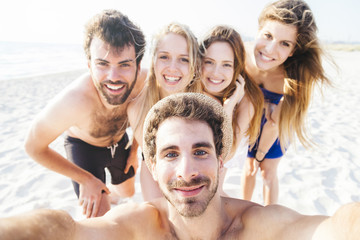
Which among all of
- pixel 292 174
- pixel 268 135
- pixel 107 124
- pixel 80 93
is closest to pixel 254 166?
pixel 268 135

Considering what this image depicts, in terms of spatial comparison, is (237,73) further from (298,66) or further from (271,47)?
(298,66)

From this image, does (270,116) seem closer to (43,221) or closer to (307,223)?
(307,223)

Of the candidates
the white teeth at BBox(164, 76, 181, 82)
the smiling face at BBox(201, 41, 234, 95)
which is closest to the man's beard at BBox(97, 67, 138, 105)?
the white teeth at BBox(164, 76, 181, 82)

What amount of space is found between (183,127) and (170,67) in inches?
40.0

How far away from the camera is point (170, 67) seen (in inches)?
100

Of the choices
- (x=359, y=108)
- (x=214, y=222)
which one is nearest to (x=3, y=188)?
(x=214, y=222)

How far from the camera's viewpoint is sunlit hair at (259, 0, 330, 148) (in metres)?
2.69

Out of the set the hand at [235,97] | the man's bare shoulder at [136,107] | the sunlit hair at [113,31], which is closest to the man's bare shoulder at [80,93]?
the sunlit hair at [113,31]

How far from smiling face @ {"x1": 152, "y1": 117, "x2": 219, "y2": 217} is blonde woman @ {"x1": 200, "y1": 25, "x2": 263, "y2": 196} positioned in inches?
36.4

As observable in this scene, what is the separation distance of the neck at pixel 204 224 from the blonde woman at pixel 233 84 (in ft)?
2.76

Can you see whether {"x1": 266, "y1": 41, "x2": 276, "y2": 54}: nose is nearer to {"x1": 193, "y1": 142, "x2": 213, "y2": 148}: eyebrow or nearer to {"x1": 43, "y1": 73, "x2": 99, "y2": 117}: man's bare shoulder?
{"x1": 193, "y1": 142, "x2": 213, "y2": 148}: eyebrow

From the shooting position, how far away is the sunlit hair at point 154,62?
2559mm

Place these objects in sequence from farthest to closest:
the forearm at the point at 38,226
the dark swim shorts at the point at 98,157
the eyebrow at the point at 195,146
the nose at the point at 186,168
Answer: the dark swim shorts at the point at 98,157 → the eyebrow at the point at 195,146 → the nose at the point at 186,168 → the forearm at the point at 38,226

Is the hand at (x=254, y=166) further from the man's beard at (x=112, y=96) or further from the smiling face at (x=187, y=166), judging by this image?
the man's beard at (x=112, y=96)
